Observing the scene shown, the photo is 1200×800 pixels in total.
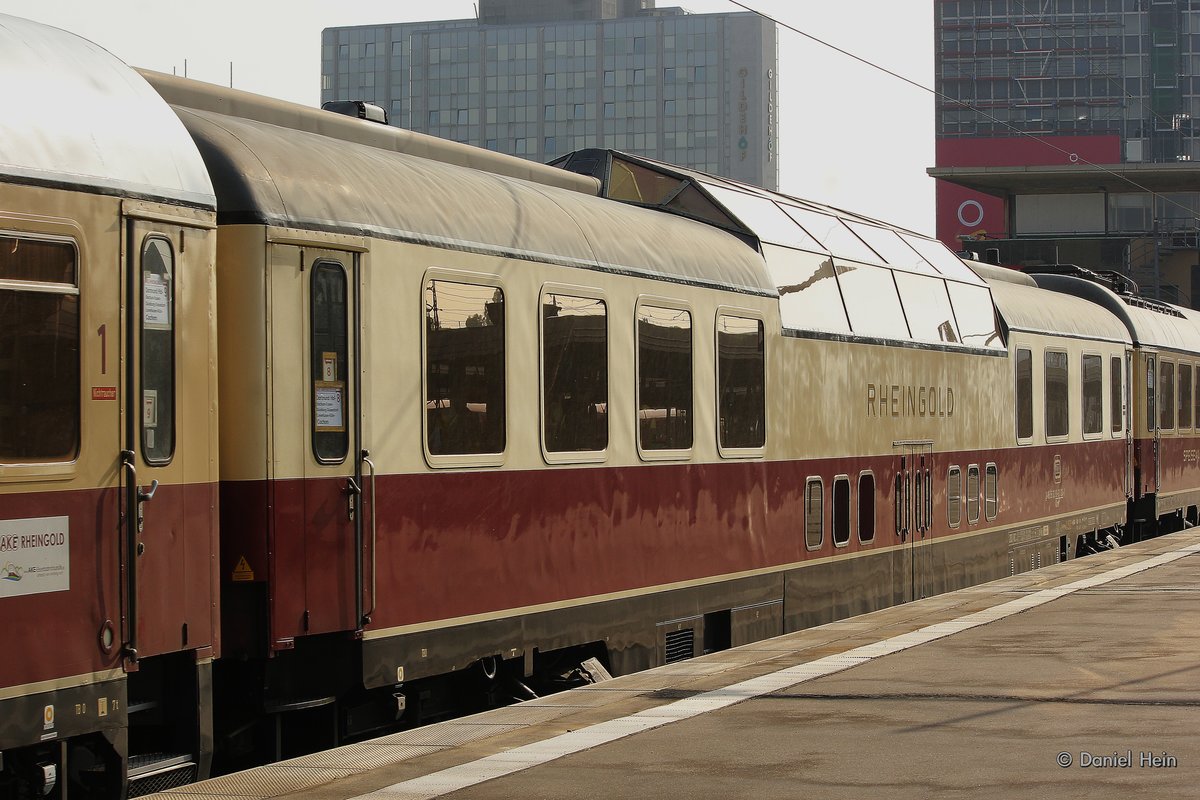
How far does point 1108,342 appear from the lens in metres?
23.4

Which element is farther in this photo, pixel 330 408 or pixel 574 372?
pixel 574 372

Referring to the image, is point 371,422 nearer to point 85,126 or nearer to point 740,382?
point 85,126

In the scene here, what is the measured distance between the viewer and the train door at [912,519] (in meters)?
15.7

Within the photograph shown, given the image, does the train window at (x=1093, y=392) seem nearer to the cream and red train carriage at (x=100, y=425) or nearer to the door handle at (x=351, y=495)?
the door handle at (x=351, y=495)

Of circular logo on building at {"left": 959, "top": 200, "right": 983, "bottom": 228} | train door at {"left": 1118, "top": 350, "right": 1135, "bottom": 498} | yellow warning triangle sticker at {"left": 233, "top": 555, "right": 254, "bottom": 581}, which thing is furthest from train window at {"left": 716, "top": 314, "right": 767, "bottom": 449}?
circular logo on building at {"left": 959, "top": 200, "right": 983, "bottom": 228}

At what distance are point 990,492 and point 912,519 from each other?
2.79 m

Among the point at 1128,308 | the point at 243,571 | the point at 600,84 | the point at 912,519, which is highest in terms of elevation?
the point at 600,84

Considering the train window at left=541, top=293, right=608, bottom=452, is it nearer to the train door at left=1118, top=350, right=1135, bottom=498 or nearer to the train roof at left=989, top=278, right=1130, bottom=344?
the train roof at left=989, top=278, right=1130, bottom=344

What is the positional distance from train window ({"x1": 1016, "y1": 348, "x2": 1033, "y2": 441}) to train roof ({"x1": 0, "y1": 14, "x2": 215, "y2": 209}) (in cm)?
1370

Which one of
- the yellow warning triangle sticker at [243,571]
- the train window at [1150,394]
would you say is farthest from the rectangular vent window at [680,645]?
the train window at [1150,394]

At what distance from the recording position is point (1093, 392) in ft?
73.7

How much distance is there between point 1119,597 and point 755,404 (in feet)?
14.4

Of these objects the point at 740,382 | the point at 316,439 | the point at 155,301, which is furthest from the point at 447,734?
the point at 740,382

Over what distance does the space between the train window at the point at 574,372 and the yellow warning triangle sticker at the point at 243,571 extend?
2685 millimetres
